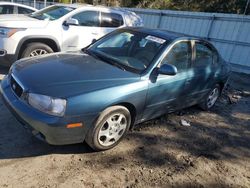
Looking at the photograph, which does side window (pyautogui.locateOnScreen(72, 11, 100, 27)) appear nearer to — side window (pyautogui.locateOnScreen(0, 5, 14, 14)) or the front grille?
the front grille

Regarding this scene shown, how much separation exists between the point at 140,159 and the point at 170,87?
1.27 meters

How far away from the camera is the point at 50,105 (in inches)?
130

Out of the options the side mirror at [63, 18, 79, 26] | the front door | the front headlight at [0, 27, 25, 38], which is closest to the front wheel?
the front door

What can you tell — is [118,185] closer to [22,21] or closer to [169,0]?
[22,21]

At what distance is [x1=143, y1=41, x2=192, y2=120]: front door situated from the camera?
4254 millimetres

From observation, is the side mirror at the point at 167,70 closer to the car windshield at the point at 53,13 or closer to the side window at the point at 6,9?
the car windshield at the point at 53,13

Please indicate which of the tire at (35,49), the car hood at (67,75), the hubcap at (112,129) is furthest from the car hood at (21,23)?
the hubcap at (112,129)

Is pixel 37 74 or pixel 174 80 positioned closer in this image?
pixel 37 74

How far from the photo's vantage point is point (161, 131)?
484 centimetres

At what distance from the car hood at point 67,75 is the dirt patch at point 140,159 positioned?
89cm

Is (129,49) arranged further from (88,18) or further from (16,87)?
(88,18)

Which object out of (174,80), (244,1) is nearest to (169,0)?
(244,1)

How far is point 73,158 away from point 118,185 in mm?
748

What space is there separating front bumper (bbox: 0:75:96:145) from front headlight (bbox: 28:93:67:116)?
54 millimetres
